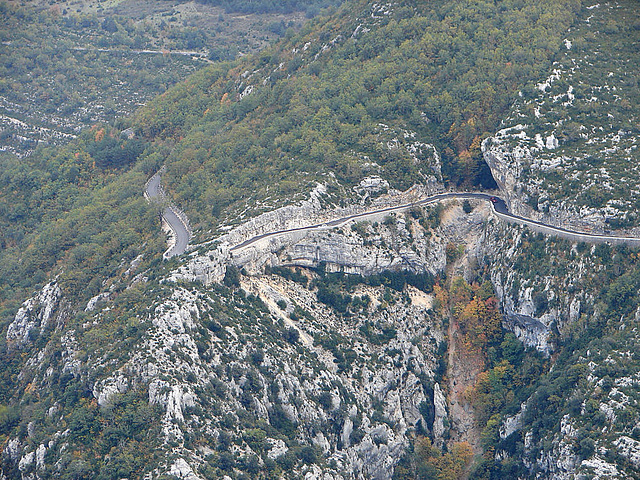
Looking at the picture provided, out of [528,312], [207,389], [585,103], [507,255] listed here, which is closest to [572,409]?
[528,312]

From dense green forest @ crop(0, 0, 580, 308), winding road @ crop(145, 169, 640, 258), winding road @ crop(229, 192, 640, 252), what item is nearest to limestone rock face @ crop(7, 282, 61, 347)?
dense green forest @ crop(0, 0, 580, 308)

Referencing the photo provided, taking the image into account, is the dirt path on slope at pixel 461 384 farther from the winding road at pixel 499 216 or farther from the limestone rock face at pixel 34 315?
the limestone rock face at pixel 34 315

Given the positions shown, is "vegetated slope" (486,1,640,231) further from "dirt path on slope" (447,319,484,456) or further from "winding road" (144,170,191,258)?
"winding road" (144,170,191,258)

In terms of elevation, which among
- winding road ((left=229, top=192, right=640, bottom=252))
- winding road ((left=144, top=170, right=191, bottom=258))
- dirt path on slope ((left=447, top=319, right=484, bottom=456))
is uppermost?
winding road ((left=144, top=170, right=191, bottom=258))

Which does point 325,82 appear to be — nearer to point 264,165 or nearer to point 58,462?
point 264,165

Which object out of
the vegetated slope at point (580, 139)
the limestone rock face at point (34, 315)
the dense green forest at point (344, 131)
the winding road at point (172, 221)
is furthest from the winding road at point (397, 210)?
the limestone rock face at point (34, 315)
